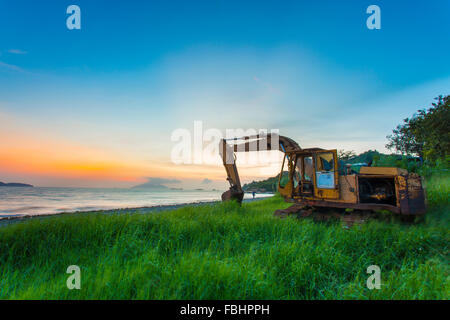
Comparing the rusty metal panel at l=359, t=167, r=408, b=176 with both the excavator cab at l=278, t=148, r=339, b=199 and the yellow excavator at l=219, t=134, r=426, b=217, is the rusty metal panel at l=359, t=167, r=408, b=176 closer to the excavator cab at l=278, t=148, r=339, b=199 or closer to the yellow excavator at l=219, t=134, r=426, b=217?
the yellow excavator at l=219, t=134, r=426, b=217

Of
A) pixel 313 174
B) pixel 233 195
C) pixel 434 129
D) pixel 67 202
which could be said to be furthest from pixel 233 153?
pixel 67 202

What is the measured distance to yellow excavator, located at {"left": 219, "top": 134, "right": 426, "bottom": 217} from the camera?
6.85 metres

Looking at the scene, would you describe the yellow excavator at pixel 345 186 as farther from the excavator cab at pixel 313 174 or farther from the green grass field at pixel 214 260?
the green grass field at pixel 214 260

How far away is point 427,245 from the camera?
5.06 meters

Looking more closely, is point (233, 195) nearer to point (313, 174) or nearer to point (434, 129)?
point (313, 174)

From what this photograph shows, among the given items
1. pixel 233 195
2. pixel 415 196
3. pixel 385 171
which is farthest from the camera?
pixel 233 195

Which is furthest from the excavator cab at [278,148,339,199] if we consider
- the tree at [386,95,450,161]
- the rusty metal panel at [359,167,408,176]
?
the tree at [386,95,450,161]

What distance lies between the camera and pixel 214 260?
3.51 meters

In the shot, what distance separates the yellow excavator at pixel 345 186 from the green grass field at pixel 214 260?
1004 millimetres

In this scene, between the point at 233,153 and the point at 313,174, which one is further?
the point at 233,153

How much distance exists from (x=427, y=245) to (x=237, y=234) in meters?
4.42

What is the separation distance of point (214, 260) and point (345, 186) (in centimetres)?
601

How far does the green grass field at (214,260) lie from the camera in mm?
2844
